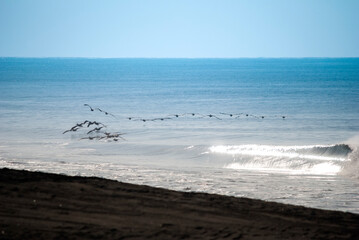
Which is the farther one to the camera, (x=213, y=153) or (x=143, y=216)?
(x=213, y=153)

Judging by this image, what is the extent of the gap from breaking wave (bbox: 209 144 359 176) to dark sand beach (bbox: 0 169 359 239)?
25.6 ft

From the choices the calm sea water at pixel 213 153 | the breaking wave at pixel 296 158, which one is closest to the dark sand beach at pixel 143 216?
the calm sea water at pixel 213 153

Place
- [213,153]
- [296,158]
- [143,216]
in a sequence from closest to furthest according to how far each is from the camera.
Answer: [143,216] → [296,158] → [213,153]

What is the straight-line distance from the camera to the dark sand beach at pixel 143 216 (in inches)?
333

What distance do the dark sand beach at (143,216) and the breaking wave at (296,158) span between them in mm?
7811

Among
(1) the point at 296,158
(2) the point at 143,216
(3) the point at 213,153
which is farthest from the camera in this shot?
(3) the point at 213,153

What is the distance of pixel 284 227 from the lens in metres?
8.93

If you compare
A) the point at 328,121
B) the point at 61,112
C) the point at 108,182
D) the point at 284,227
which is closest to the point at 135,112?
the point at 61,112

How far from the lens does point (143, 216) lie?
30.4ft

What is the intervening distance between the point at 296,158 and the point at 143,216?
11.9 meters

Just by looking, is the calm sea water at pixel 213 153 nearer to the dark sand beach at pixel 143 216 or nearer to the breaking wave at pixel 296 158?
the breaking wave at pixel 296 158

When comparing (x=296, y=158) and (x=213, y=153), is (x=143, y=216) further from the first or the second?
(x=213, y=153)

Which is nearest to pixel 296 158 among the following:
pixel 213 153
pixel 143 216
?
pixel 213 153

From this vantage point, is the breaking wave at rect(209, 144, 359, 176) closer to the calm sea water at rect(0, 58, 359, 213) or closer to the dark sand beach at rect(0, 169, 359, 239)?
the calm sea water at rect(0, 58, 359, 213)
